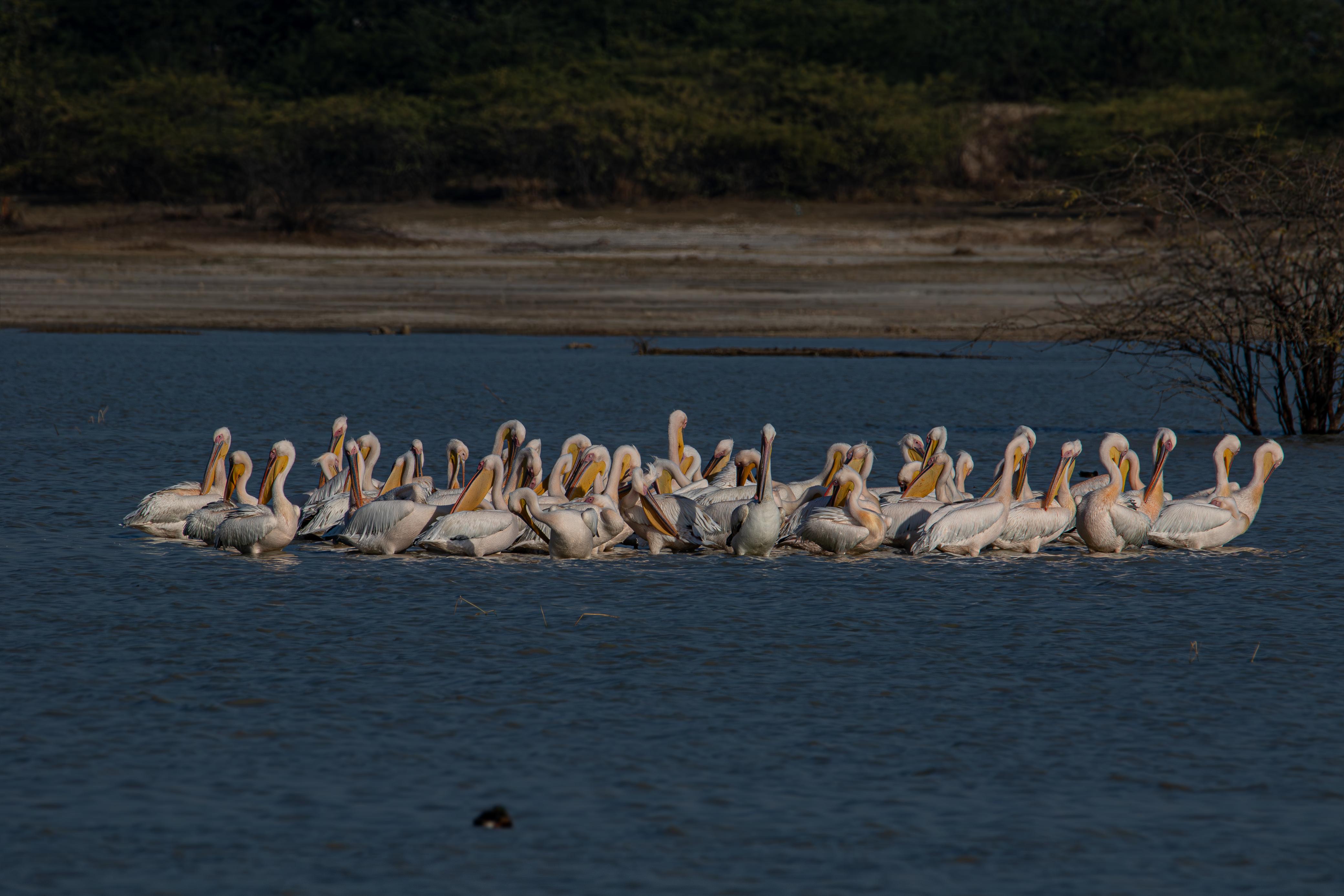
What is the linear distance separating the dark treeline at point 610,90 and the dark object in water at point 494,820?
29.0m

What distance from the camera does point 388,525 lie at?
944cm

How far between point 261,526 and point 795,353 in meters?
11.5

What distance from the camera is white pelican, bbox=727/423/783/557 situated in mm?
9625

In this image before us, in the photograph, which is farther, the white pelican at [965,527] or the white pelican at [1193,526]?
the white pelican at [1193,526]

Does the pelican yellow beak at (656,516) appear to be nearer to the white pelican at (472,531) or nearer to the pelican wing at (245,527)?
the white pelican at (472,531)

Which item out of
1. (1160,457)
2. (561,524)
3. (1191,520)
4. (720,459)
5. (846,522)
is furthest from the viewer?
(720,459)

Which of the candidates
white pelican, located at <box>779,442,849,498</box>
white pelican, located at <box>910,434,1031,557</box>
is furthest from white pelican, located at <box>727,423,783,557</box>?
white pelican, located at <box>910,434,1031,557</box>

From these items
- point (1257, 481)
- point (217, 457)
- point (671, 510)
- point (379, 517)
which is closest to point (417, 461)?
point (217, 457)

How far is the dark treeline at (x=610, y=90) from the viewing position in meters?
37.9

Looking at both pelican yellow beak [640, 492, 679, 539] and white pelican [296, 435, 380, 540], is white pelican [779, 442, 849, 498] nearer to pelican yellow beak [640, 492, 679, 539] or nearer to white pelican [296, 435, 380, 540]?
pelican yellow beak [640, 492, 679, 539]

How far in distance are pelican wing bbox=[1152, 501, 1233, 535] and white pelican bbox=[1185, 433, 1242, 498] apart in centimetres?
24

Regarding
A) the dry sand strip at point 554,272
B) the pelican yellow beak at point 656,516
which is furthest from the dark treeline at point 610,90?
the pelican yellow beak at point 656,516

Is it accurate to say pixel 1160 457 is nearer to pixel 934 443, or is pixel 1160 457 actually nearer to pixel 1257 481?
pixel 1257 481

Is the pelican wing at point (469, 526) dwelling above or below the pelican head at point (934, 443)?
below
